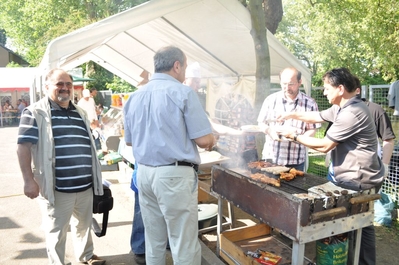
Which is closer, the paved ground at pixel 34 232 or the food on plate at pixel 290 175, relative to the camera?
the food on plate at pixel 290 175

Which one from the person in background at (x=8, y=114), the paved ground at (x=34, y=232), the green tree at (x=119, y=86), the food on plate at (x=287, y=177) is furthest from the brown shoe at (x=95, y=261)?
the person in background at (x=8, y=114)

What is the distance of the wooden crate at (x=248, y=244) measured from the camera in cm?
329

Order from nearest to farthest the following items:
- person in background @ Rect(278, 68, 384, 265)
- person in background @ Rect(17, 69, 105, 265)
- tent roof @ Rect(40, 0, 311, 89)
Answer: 1. person in background @ Rect(278, 68, 384, 265)
2. person in background @ Rect(17, 69, 105, 265)
3. tent roof @ Rect(40, 0, 311, 89)

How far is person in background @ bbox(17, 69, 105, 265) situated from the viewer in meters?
2.84

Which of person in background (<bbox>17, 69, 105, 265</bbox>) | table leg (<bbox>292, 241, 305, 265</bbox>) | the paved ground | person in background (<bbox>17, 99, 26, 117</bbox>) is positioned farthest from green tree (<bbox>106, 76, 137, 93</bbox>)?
table leg (<bbox>292, 241, 305, 265</bbox>)

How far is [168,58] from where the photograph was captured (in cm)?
248

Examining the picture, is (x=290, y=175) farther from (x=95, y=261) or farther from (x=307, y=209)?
(x=95, y=261)

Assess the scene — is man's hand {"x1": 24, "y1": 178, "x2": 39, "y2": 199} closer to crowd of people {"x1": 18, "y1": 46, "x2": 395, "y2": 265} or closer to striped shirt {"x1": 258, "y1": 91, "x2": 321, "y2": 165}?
crowd of people {"x1": 18, "y1": 46, "x2": 395, "y2": 265}

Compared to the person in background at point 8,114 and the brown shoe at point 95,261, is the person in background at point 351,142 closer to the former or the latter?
the brown shoe at point 95,261

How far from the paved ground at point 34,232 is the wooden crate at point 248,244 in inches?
8.0

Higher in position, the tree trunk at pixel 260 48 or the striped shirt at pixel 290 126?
the tree trunk at pixel 260 48

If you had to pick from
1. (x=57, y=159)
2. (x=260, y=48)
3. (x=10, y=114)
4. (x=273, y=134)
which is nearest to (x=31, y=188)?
(x=57, y=159)

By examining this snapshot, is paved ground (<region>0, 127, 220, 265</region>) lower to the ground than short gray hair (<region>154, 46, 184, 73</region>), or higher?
lower

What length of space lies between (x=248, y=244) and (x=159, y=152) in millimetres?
1980
